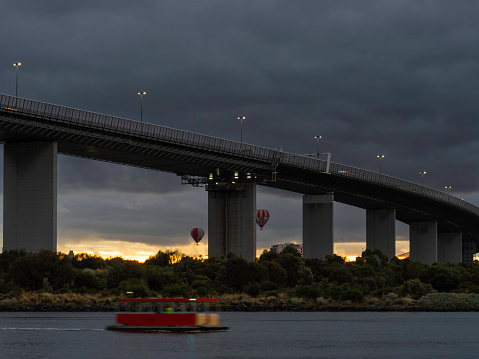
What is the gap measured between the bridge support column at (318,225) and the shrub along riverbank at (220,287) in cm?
3438

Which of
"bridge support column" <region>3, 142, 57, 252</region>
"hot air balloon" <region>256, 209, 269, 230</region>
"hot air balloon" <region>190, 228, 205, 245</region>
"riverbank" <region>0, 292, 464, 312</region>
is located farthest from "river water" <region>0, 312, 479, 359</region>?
"hot air balloon" <region>256, 209, 269, 230</region>

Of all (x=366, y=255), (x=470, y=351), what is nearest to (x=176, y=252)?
(x=366, y=255)

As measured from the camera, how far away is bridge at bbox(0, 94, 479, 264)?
103625 mm

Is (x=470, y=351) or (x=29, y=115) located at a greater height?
(x=29, y=115)

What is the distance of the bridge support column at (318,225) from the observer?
162075mm

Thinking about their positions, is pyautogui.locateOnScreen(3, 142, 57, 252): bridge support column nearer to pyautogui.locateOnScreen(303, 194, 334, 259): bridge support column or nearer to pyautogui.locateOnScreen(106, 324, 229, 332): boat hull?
pyautogui.locateOnScreen(106, 324, 229, 332): boat hull

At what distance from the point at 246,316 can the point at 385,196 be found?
3499 inches

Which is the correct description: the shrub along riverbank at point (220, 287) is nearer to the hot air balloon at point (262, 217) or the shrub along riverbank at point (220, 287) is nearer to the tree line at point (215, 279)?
the tree line at point (215, 279)

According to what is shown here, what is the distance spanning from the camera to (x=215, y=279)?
11838 centimetres

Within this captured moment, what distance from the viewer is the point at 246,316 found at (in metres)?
91.8

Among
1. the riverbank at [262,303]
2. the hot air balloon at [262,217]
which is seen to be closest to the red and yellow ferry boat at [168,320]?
the riverbank at [262,303]

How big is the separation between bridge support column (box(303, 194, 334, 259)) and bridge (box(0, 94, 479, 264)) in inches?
6.9

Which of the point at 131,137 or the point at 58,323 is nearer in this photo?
the point at 58,323

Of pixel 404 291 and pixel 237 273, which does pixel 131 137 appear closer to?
pixel 237 273
